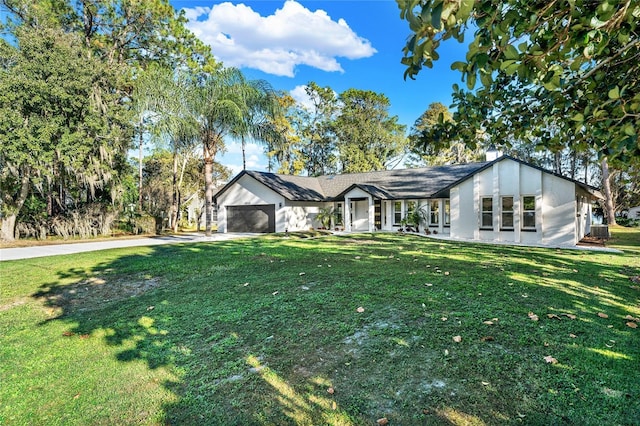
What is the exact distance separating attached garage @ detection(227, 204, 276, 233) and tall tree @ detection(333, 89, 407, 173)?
49.3ft

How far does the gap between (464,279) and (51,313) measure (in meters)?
7.29

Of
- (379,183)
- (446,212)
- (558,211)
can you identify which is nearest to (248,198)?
(379,183)

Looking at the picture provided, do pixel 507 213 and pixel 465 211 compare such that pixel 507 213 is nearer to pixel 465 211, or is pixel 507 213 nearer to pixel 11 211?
pixel 465 211

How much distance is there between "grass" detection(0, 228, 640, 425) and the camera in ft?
8.41

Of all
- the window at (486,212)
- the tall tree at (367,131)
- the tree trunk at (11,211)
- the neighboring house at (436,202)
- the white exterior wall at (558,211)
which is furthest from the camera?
the tall tree at (367,131)

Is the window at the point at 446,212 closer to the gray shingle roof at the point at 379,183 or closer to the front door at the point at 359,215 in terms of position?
the gray shingle roof at the point at 379,183

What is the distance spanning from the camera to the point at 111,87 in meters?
19.0

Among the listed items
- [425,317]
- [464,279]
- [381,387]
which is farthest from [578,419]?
[464,279]

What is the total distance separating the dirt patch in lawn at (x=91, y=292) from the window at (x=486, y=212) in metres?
14.7

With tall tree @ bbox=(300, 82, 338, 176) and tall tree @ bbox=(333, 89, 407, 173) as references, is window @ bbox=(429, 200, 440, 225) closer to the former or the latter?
tall tree @ bbox=(333, 89, 407, 173)

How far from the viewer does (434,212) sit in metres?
20.0

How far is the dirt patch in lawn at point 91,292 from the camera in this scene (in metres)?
5.66

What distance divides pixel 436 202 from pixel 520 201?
5.34m

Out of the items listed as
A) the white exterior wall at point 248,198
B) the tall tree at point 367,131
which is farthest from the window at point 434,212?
the tall tree at point 367,131
